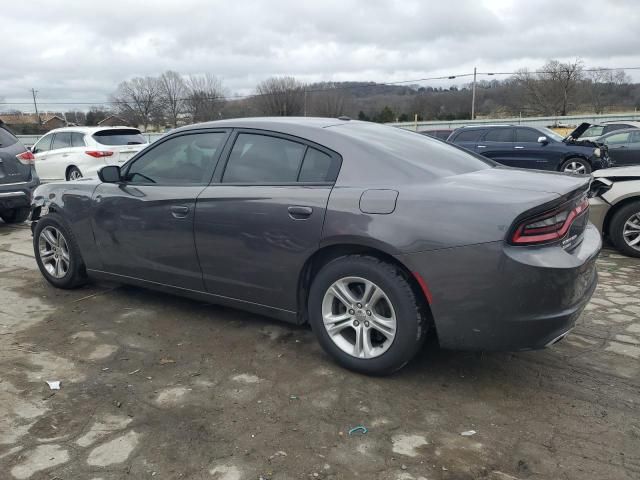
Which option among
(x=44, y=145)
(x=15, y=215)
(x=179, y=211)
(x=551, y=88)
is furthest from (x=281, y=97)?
(x=179, y=211)

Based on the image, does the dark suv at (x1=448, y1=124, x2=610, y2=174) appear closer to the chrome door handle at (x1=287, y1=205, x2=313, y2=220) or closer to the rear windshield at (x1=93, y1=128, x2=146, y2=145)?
the rear windshield at (x1=93, y1=128, x2=146, y2=145)

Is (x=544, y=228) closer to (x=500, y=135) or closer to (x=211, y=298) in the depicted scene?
(x=211, y=298)

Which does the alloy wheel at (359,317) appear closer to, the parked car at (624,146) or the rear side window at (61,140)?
the rear side window at (61,140)

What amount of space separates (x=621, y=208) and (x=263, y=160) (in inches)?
182

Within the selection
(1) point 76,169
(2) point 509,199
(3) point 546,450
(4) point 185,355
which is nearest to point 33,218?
(4) point 185,355

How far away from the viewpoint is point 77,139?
13.1 m

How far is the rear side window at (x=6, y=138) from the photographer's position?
8047mm

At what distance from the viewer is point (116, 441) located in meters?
2.62

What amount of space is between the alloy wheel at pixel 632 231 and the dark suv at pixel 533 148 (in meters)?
6.81

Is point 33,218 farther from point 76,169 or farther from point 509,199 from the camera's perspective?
point 76,169

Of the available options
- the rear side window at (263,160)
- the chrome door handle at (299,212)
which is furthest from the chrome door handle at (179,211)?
the chrome door handle at (299,212)

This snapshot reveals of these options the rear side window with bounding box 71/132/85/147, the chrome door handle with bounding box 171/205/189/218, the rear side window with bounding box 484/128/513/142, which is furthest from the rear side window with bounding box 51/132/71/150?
the chrome door handle with bounding box 171/205/189/218

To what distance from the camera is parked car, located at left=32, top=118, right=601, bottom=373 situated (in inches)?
109

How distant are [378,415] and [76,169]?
12.2 meters
